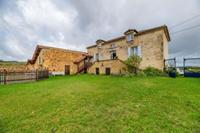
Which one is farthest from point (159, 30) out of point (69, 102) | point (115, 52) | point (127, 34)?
point (69, 102)

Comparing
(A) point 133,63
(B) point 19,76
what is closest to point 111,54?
(A) point 133,63

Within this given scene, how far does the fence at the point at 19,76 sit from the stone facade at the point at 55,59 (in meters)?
4.54

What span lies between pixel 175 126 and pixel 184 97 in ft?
10.4

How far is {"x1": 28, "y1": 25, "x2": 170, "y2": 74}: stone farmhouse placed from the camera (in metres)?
19.1

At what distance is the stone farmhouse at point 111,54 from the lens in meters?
19.1

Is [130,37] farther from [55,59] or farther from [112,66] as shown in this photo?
[55,59]

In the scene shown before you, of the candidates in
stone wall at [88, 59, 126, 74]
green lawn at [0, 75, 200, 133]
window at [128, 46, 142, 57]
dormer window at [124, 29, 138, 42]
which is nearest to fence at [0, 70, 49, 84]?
stone wall at [88, 59, 126, 74]

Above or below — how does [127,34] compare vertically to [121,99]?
above

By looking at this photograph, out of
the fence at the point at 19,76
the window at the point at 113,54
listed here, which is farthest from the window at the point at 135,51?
A: the fence at the point at 19,76

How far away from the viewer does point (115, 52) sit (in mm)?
24469

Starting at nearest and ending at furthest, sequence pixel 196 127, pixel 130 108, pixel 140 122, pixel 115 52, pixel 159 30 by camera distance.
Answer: pixel 196 127
pixel 140 122
pixel 130 108
pixel 159 30
pixel 115 52

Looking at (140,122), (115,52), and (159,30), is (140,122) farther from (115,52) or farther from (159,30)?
(115,52)

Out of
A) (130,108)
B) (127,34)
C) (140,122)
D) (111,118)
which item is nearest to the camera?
(140,122)

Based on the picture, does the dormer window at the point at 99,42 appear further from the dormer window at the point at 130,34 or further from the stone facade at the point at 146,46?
the dormer window at the point at 130,34
